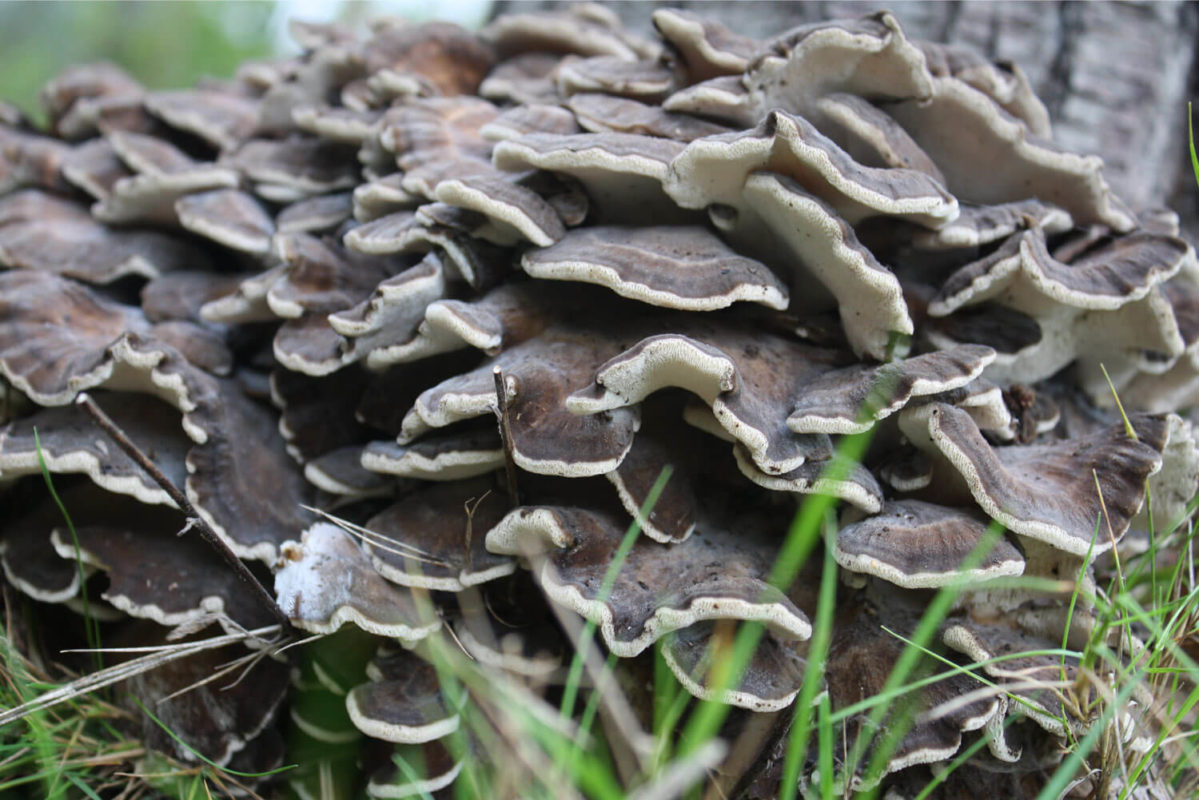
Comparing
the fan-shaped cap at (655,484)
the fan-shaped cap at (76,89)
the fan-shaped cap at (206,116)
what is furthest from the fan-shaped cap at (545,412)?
the fan-shaped cap at (76,89)

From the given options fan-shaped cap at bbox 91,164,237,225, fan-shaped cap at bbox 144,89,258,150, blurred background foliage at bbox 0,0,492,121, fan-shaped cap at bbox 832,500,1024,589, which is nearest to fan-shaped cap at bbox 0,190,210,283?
fan-shaped cap at bbox 91,164,237,225

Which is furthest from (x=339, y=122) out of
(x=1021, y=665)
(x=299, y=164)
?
(x=1021, y=665)

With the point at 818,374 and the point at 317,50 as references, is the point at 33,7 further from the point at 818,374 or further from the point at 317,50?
the point at 818,374

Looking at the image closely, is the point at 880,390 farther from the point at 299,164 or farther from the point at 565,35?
the point at 299,164

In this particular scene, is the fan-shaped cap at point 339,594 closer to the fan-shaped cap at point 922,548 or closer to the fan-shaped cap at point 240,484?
the fan-shaped cap at point 240,484

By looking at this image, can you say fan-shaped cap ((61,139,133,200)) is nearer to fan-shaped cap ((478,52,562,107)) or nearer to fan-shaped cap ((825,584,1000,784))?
fan-shaped cap ((478,52,562,107))

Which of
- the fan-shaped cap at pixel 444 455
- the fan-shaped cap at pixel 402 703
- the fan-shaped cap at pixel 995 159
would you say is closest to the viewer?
the fan-shaped cap at pixel 402 703
